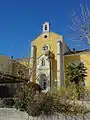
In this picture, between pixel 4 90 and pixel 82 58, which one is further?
pixel 82 58

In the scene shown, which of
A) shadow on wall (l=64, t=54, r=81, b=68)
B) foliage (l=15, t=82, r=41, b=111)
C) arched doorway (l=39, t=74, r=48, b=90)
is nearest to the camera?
foliage (l=15, t=82, r=41, b=111)

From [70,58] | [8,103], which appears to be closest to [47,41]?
[70,58]

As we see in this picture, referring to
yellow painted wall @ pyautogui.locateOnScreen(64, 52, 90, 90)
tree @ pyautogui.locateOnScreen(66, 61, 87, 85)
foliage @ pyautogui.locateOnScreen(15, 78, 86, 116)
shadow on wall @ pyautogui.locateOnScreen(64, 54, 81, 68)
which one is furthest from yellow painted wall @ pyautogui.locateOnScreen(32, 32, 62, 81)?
foliage @ pyautogui.locateOnScreen(15, 78, 86, 116)

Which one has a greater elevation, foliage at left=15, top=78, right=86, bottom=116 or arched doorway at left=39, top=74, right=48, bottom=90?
arched doorway at left=39, top=74, right=48, bottom=90

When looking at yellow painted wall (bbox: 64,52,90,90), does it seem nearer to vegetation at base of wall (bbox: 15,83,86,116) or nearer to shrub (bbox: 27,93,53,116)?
vegetation at base of wall (bbox: 15,83,86,116)

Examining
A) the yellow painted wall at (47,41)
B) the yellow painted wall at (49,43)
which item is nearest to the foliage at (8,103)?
the yellow painted wall at (49,43)

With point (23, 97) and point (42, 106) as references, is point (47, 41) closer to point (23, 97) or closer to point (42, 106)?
point (23, 97)

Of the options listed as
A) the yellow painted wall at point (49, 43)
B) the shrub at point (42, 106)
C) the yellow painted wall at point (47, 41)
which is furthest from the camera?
the yellow painted wall at point (47, 41)

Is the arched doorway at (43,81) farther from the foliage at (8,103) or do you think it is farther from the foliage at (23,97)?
the foliage at (23,97)

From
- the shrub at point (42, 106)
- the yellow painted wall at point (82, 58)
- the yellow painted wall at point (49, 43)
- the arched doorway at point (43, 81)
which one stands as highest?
the yellow painted wall at point (49, 43)

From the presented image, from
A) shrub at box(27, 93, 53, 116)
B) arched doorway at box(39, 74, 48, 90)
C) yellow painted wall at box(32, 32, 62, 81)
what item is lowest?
shrub at box(27, 93, 53, 116)

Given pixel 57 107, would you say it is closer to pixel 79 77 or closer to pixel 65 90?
pixel 65 90

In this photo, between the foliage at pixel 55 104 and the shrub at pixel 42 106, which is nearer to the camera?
the foliage at pixel 55 104

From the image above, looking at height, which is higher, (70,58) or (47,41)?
(47,41)
